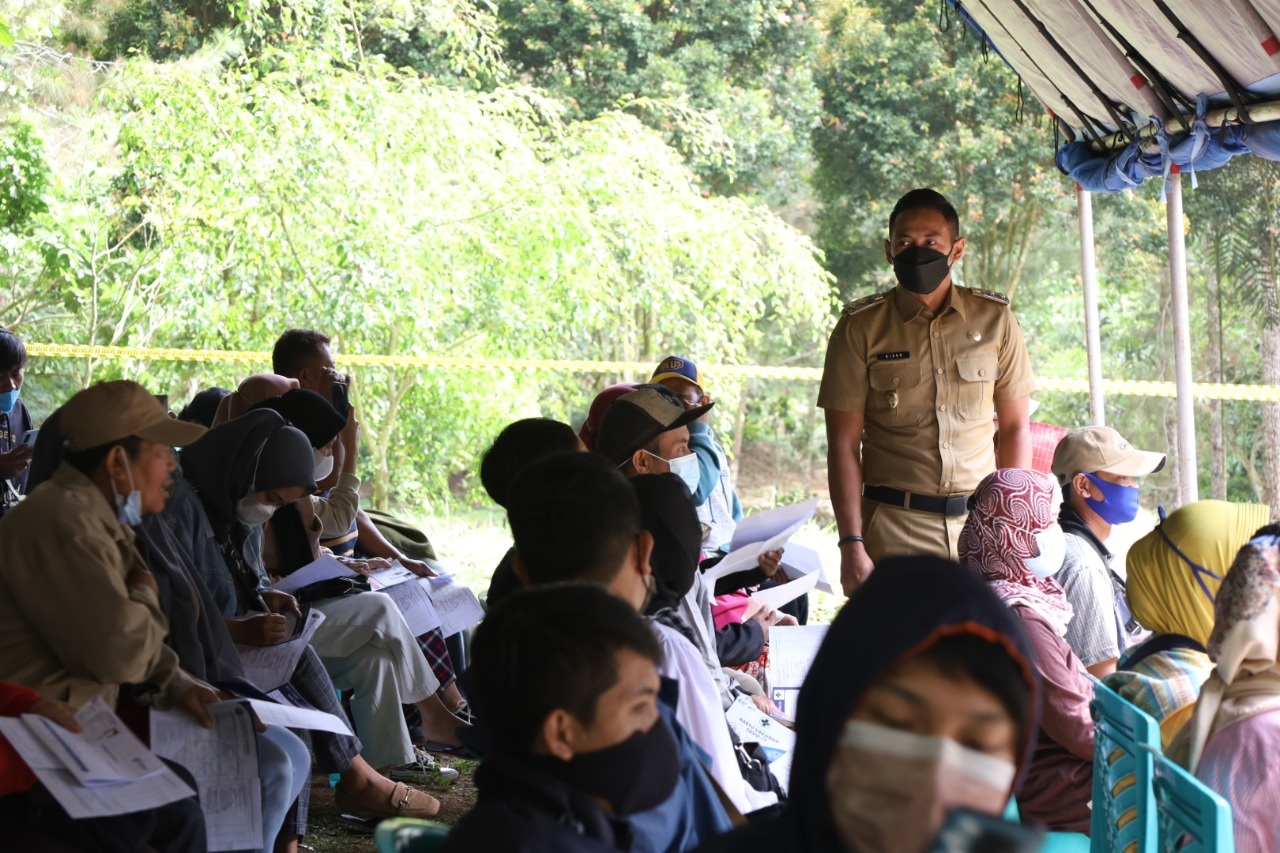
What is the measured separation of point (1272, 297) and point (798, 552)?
9.82 metres

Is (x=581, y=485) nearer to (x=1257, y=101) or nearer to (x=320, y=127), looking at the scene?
(x=1257, y=101)

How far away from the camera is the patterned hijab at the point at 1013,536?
2801 millimetres

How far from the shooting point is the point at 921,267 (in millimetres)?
3656

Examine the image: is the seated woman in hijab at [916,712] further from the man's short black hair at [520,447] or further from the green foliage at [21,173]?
the green foliage at [21,173]

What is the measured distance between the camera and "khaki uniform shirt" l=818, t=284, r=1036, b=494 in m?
3.75

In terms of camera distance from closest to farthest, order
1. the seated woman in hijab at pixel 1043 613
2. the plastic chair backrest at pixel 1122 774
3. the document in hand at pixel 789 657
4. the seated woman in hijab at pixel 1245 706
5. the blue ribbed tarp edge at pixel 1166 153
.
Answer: the seated woman in hijab at pixel 1245 706 < the plastic chair backrest at pixel 1122 774 < the seated woman in hijab at pixel 1043 613 < the document in hand at pixel 789 657 < the blue ribbed tarp edge at pixel 1166 153

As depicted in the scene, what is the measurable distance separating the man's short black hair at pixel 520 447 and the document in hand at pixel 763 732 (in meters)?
0.69

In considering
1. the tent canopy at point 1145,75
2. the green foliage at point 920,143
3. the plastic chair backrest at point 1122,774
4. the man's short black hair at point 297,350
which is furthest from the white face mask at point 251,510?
the green foliage at point 920,143

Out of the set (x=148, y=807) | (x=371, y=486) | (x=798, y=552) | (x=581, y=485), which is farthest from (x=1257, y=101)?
(x=371, y=486)

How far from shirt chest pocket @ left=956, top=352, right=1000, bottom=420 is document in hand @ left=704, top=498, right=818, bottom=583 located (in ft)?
1.71

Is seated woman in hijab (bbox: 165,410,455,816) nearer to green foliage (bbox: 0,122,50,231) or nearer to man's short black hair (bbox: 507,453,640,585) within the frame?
man's short black hair (bbox: 507,453,640,585)

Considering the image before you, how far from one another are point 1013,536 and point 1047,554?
8 cm

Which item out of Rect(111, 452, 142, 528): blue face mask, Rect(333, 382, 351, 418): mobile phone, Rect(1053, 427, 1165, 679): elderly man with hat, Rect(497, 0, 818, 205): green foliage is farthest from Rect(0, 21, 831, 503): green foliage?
Rect(111, 452, 142, 528): blue face mask

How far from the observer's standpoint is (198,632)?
2936mm
